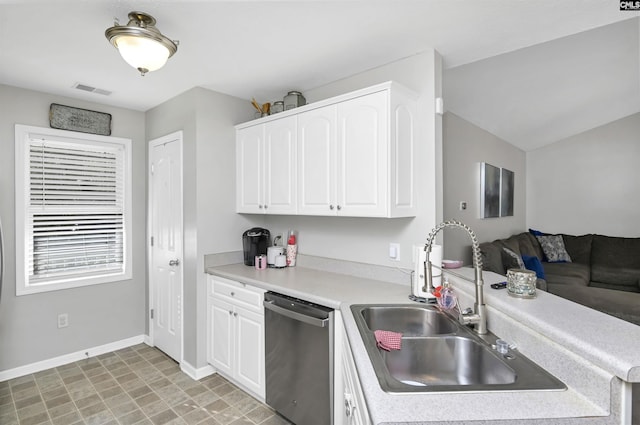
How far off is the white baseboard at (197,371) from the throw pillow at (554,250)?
4830 mm

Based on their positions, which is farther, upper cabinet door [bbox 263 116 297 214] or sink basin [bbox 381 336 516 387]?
upper cabinet door [bbox 263 116 297 214]

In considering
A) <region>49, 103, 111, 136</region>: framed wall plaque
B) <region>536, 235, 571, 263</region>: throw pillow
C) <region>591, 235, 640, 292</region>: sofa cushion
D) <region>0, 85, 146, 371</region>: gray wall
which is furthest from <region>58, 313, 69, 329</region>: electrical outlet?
<region>591, 235, 640, 292</region>: sofa cushion

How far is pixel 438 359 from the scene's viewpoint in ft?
4.53

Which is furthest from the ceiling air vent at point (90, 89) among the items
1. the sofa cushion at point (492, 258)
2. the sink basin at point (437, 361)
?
the sofa cushion at point (492, 258)

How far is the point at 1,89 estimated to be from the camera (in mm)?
2705

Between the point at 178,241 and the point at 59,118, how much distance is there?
1.53m

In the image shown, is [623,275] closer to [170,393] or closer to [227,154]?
[227,154]

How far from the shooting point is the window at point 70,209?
2825 millimetres

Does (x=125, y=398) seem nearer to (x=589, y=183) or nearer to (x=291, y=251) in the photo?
(x=291, y=251)

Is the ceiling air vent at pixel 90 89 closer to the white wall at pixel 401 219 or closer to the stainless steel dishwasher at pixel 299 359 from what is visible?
the white wall at pixel 401 219

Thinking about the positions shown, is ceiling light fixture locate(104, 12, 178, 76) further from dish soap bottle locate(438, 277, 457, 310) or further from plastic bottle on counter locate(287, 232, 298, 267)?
dish soap bottle locate(438, 277, 457, 310)

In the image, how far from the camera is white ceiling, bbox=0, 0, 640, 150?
1.70 meters

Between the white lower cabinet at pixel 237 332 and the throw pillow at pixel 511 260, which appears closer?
the white lower cabinet at pixel 237 332

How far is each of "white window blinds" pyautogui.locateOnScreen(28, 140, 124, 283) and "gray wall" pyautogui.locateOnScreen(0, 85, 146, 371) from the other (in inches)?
5.8
